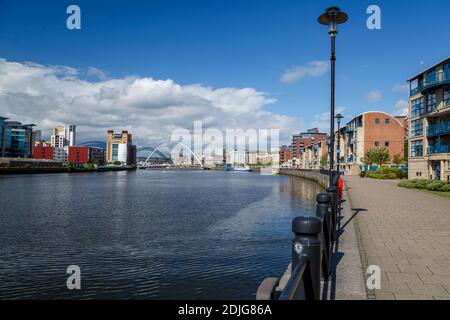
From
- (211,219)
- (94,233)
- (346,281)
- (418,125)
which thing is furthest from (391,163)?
(346,281)

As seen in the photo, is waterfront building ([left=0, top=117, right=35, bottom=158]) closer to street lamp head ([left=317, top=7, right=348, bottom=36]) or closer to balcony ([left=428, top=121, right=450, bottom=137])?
balcony ([left=428, top=121, right=450, bottom=137])

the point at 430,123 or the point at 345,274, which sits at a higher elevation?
the point at 430,123

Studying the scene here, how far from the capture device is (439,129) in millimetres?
41438

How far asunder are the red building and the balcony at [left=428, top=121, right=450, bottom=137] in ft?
597

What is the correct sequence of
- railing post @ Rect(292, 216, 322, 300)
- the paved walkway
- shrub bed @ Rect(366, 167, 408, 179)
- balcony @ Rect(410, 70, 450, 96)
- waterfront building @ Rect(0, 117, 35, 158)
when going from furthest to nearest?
waterfront building @ Rect(0, 117, 35, 158)
shrub bed @ Rect(366, 167, 408, 179)
balcony @ Rect(410, 70, 450, 96)
the paved walkway
railing post @ Rect(292, 216, 322, 300)

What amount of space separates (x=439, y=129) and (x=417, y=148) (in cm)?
740

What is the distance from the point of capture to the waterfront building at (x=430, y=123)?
40594 mm

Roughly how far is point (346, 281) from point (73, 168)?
143268 millimetres

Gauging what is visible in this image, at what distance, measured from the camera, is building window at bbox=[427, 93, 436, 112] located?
43656 millimetres

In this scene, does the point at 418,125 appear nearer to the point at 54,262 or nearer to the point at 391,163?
the point at 391,163

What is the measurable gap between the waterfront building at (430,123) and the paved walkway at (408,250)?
29.3 metres

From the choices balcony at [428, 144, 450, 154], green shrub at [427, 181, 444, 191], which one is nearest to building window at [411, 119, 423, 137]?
balcony at [428, 144, 450, 154]

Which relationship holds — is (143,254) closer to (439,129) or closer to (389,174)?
(439,129)

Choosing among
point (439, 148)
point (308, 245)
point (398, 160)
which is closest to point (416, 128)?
point (439, 148)
